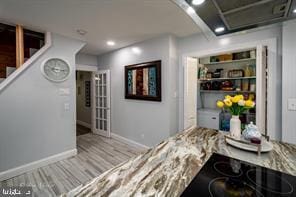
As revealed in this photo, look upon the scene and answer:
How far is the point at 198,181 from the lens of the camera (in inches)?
31.9

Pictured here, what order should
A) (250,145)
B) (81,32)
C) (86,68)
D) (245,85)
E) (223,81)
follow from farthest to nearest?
(86,68)
(223,81)
(245,85)
(81,32)
(250,145)

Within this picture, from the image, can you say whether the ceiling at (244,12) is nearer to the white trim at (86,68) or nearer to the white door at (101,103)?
the white door at (101,103)

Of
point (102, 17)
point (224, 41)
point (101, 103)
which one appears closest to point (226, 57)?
point (224, 41)

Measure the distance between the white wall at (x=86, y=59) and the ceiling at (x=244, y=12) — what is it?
13.0 feet

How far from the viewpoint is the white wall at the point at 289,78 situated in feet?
6.20

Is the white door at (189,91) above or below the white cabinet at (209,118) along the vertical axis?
above

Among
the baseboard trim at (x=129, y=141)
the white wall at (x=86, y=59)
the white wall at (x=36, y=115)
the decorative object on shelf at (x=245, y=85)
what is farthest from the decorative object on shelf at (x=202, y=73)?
the white wall at (x=86, y=59)

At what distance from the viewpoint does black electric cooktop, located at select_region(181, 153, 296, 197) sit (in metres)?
0.73

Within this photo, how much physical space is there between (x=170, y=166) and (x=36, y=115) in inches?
106

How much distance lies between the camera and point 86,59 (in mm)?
4430

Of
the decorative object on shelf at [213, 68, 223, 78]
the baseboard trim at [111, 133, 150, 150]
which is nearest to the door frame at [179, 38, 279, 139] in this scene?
the baseboard trim at [111, 133, 150, 150]

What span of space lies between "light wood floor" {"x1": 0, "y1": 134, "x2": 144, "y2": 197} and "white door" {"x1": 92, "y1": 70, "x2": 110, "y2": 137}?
70 centimetres

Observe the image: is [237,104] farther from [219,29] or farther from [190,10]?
[190,10]

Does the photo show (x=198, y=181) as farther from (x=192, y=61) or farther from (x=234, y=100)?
(x=192, y=61)
